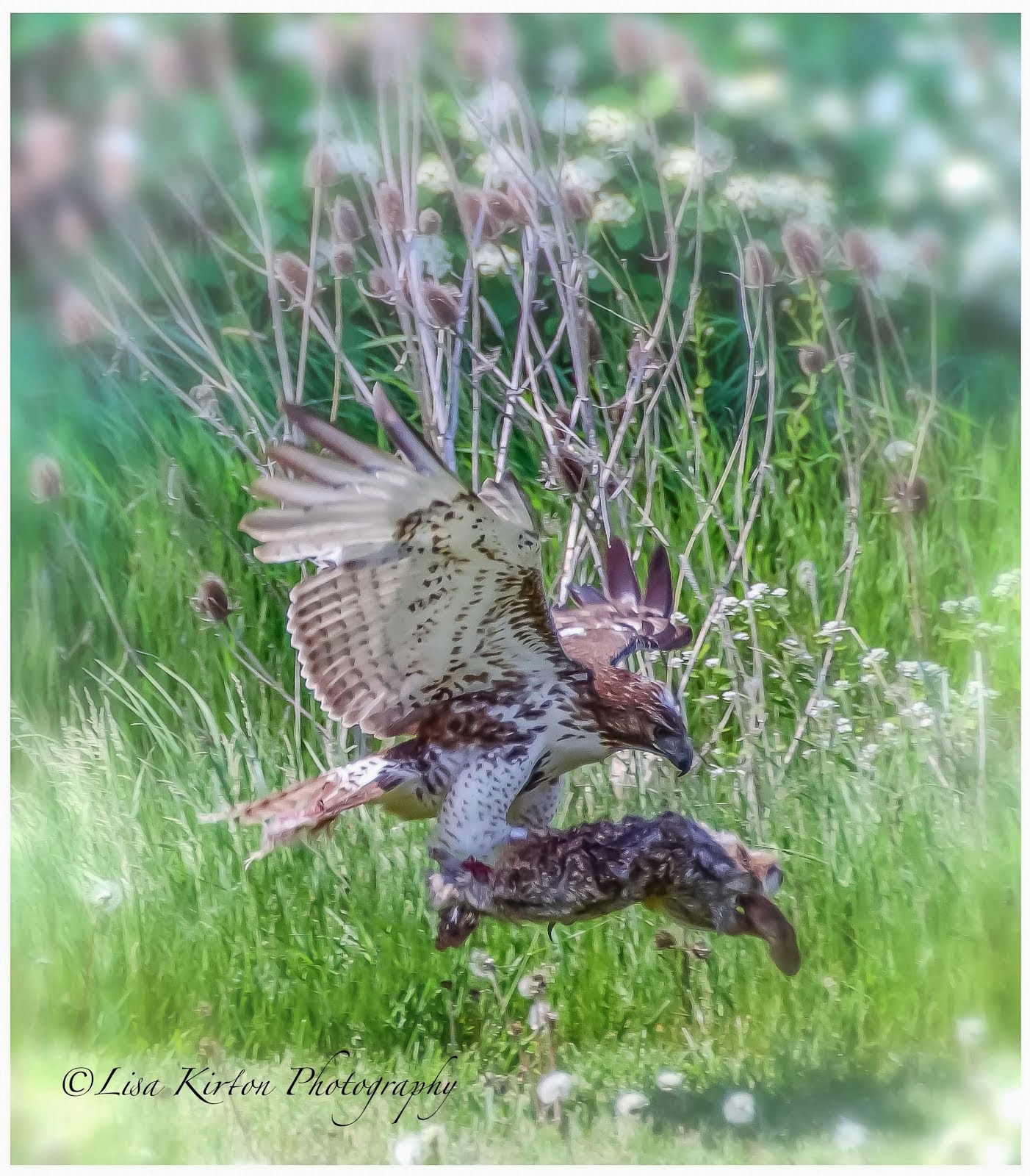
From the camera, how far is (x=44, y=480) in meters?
3.68

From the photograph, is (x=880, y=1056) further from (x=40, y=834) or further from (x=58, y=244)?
(x=58, y=244)

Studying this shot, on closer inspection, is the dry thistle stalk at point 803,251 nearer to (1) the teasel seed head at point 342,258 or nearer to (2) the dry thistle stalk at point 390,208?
(2) the dry thistle stalk at point 390,208

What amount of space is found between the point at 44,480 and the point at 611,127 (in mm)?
1637

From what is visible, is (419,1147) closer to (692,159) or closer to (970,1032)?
(970,1032)

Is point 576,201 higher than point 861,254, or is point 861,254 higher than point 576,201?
point 576,201

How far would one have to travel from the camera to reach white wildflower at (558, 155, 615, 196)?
336cm

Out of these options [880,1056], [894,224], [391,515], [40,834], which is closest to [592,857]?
[391,515]

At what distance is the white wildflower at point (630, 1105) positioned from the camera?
2.93 metres

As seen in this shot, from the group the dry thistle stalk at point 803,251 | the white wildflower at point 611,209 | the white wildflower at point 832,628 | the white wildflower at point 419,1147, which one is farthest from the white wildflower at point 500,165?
the white wildflower at point 419,1147

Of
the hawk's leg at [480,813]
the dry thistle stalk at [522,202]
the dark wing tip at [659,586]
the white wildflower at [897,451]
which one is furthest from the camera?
the white wildflower at [897,451]

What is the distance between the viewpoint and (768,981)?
3080 mm

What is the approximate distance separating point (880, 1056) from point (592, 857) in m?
0.94

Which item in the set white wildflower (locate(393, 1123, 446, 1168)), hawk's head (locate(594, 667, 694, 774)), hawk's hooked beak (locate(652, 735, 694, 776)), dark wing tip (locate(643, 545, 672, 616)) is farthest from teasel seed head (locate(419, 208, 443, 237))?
white wildflower (locate(393, 1123, 446, 1168))

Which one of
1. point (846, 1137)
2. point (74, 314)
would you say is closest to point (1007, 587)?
point (846, 1137)
